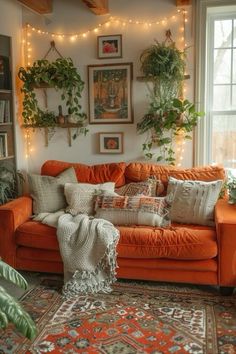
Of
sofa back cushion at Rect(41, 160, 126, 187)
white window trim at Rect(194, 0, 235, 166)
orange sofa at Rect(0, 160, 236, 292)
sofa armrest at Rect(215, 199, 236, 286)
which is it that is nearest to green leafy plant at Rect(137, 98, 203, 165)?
white window trim at Rect(194, 0, 235, 166)

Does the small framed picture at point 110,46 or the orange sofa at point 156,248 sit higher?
the small framed picture at point 110,46

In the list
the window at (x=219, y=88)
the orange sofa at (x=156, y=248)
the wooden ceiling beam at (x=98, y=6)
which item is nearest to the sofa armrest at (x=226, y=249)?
the orange sofa at (x=156, y=248)

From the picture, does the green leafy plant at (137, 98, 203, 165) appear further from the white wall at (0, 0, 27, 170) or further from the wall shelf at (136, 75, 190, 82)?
the white wall at (0, 0, 27, 170)

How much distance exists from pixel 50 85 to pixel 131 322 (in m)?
2.41

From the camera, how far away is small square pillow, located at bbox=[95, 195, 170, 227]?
2.95 meters

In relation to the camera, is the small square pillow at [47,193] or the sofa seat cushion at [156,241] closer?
the sofa seat cushion at [156,241]

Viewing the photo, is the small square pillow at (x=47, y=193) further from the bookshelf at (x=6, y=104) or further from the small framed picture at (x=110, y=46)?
the small framed picture at (x=110, y=46)

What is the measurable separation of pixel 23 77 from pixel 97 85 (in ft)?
2.46

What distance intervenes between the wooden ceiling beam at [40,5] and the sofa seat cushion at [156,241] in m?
2.11

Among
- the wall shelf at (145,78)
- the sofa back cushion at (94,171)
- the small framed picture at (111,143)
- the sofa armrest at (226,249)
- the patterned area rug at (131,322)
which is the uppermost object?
the wall shelf at (145,78)

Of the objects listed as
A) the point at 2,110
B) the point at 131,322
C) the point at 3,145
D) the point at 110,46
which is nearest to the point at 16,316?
the point at 131,322

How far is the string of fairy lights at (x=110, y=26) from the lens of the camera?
353 cm

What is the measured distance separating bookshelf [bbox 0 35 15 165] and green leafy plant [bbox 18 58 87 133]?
14cm

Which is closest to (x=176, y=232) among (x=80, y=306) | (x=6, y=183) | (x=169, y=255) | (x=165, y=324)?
(x=169, y=255)
